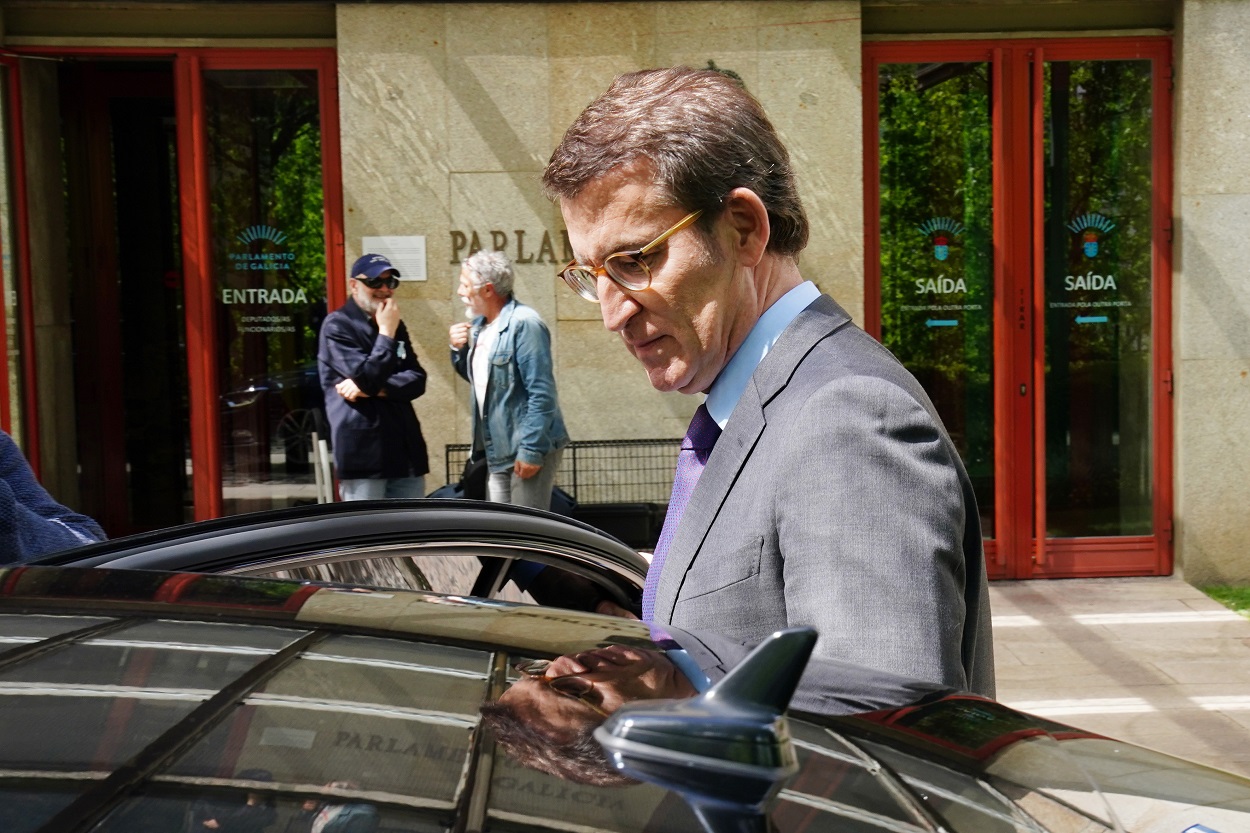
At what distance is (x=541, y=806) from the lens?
102 centimetres

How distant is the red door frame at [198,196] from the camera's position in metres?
7.97

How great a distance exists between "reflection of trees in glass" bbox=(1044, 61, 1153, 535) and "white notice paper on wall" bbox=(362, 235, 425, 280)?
153 inches

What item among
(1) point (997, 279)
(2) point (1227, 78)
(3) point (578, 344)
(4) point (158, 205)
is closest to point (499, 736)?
(3) point (578, 344)

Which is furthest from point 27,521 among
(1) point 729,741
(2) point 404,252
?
(2) point 404,252

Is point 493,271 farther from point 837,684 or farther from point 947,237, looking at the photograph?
→ point 837,684

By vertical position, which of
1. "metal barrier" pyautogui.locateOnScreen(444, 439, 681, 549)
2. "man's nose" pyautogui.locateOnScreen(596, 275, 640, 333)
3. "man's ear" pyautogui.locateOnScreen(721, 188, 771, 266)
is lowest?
"metal barrier" pyautogui.locateOnScreen(444, 439, 681, 549)

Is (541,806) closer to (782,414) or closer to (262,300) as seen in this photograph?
(782,414)

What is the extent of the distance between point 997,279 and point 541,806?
7.54m

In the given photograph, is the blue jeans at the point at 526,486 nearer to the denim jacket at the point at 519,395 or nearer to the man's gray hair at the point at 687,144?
the denim jacket at the point at 519,395

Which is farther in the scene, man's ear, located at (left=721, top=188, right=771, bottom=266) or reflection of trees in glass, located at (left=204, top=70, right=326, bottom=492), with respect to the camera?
reflection of trees in glass, located at (left=204, top=70, right=326, bottom=492)

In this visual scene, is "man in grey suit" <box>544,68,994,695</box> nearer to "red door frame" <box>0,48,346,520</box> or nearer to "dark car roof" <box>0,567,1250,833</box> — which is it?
"dark car roof" <box>0,567,1250,833</box>

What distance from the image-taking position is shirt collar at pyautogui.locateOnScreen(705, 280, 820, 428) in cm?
185

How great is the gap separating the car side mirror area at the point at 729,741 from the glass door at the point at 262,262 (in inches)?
291

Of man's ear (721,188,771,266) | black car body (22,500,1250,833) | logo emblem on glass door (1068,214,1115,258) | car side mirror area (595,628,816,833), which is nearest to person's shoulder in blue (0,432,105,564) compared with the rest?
black car body (22,500,1250,833)
